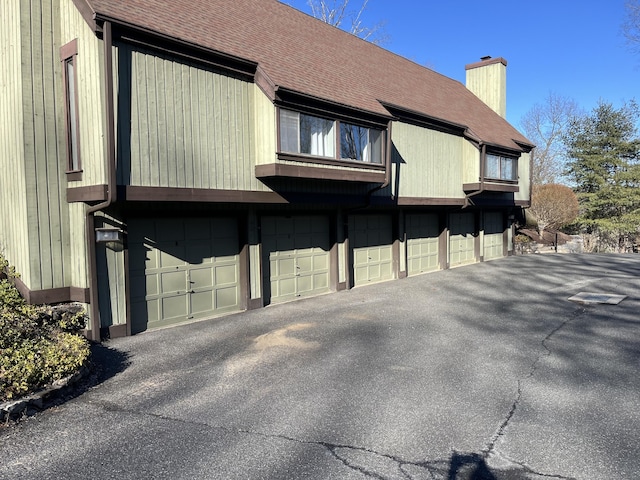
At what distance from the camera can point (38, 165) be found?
8.49 m

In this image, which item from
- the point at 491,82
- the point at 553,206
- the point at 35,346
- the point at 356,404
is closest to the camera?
the point at 356,404

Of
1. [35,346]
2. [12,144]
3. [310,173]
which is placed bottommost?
[35,346]

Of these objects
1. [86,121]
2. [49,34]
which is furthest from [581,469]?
[49,34]

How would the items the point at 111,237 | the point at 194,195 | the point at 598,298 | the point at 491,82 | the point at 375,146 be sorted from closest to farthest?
the point at 111,237 < the point at 194,195 < the point at 598,298 < the point at 375,146 < the point at 491,82

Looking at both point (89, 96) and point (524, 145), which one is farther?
point (524, 145)

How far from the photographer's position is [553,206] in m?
27.1

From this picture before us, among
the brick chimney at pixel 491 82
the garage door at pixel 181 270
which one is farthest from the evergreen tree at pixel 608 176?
the garage door at pixel 181 270

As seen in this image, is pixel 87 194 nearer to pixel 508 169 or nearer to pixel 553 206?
pixel 508 169

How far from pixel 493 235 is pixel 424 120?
945 centimetres

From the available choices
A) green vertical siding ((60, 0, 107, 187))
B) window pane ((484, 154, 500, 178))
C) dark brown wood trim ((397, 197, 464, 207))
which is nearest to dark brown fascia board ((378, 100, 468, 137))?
window pane ((484, 154, 500, 178))

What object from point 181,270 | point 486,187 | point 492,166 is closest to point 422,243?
point 486,187

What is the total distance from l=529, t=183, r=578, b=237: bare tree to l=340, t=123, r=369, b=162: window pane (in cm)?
1928

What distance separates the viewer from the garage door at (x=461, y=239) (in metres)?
19.5

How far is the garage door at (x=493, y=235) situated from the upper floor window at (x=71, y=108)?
1855 cm
